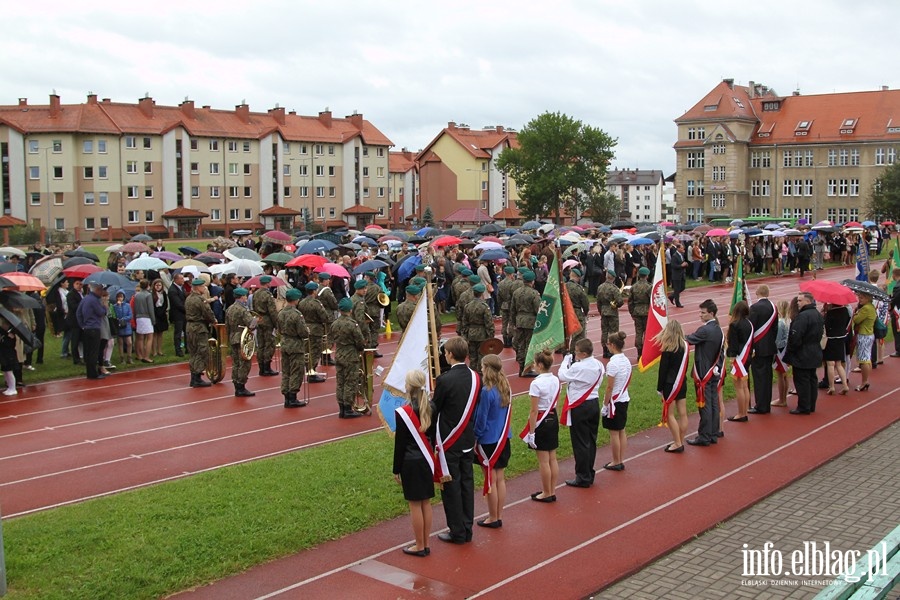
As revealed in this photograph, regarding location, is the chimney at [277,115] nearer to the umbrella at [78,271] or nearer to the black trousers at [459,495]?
the umbrella at [78,271]

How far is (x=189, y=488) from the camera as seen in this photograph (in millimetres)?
11102

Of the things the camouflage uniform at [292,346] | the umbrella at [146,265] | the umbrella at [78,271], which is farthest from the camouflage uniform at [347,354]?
the umbrella at [78,271]

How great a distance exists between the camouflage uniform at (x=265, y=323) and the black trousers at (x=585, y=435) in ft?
26.0

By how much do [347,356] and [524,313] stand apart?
471 centimetres

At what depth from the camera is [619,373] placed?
458 inches

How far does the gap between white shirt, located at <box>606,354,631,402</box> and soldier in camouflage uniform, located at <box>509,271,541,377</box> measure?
6874 mm

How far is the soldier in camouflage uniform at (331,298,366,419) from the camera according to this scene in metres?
15.2

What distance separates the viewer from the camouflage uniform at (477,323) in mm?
17875

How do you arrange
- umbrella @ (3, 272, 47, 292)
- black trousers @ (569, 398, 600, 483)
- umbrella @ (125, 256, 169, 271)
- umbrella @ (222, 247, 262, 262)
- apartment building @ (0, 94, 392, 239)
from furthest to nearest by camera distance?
apartment building @ (0, 94, 392, 239)
umbrella @ (222, 247, 262, 262)
umbrella @ (125, 256, 169, 271)
umbrella @ (3, 272, 47, 292)
black trousers @ (569, 398, 600, 483)

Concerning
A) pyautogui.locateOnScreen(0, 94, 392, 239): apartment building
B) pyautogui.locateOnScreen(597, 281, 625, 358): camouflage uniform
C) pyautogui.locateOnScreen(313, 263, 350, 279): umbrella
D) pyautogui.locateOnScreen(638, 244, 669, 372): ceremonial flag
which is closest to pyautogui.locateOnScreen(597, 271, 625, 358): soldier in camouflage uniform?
pyautogui.locateOnScreen(597, 281, 625, 358): camouflage uniform

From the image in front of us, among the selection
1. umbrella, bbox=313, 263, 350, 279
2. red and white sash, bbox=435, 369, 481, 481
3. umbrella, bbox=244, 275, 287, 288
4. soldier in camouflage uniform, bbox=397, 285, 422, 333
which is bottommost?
red and white sash, bbox=435, 369, 481, 481

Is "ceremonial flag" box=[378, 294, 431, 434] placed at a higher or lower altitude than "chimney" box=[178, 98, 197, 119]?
lower

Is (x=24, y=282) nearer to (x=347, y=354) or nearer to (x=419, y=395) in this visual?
(x=347, y=354)

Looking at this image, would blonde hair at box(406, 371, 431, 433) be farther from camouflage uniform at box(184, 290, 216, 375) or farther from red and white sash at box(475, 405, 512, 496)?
camouflage uniform at box(184, 290, 216, 375)
